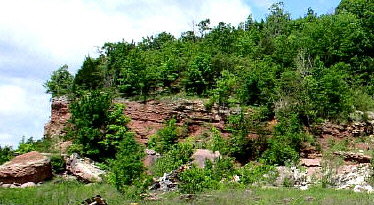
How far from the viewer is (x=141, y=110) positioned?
3769 centimetres

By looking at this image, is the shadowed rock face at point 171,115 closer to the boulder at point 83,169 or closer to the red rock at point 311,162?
the boulder at point 83,169

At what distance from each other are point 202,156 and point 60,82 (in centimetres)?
1822

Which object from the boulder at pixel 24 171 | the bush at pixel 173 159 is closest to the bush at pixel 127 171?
the bush at pixel 173 159

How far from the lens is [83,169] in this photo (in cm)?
3250

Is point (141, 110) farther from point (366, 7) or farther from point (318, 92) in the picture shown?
point (366, 7)

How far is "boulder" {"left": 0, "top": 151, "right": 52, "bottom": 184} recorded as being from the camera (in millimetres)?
32719

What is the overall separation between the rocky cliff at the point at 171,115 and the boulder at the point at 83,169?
4441 mm

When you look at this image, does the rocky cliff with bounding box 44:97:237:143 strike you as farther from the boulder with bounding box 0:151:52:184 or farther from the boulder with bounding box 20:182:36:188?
the boulder with bounding box 20:182:36:188

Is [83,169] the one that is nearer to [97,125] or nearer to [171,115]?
[97,125]

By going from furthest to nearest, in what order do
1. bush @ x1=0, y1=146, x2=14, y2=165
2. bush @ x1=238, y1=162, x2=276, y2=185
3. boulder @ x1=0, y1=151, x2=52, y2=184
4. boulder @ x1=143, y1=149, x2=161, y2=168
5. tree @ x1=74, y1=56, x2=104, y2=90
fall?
tree @ x1=74, y1=56, x2=104, y2=90 → bush @ x1=0, y1=146, x2=14, y2=165 → boulder @ x1=0, y1=151, x2=52, y2=184 → boulder @ x1=143, y1=149, x2=161, y2=168 → bush @ x1=238, y1=162, x2=276, y2=185

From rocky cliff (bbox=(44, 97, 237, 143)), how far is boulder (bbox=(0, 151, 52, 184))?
22.3 ft

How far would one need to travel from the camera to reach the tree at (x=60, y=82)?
43.1 m

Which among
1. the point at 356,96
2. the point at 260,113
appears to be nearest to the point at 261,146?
the point at 260,113

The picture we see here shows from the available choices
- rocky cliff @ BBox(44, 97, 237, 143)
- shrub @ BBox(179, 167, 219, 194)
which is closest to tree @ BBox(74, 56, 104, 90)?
rocky cliff @ BBox(44, 97, 237, 143)
